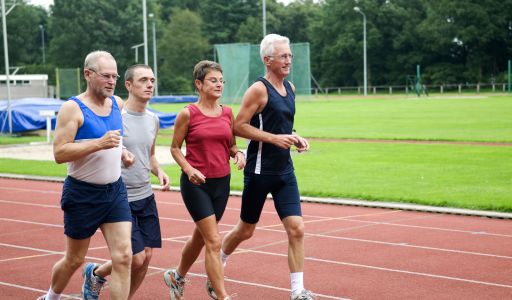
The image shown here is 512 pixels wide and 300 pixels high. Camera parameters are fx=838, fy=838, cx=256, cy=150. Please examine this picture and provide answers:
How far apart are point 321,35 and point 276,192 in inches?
3738

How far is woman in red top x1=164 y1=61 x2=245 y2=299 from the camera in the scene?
6.52 m

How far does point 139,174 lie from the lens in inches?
257

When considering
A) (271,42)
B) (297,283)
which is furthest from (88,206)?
(271,42)

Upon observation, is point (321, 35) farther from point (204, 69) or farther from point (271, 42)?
point (204, 69)

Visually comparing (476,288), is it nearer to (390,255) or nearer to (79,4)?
(390,255)

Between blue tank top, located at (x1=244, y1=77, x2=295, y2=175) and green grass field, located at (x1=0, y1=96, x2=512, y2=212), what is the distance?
6.03 m

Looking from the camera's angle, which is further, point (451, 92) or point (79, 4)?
point (79, 4)

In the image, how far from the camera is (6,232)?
1096 cm

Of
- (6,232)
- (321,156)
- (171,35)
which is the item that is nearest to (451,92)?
(171,35)

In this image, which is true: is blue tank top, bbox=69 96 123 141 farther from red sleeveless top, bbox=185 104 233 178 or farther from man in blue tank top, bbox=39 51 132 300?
red sleeveless top, bbox=185 104 233 178

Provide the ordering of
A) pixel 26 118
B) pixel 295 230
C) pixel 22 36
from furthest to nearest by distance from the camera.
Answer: pixel 22 36 < pixel 26 118 < pixel 295 230

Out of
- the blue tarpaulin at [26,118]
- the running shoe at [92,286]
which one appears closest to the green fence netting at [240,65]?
the blue tarpaulin at [26,118]

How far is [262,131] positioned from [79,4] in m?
93.7

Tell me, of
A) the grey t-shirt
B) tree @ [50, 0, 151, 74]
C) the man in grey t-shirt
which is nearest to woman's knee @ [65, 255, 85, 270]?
the man in grey t-shirt
